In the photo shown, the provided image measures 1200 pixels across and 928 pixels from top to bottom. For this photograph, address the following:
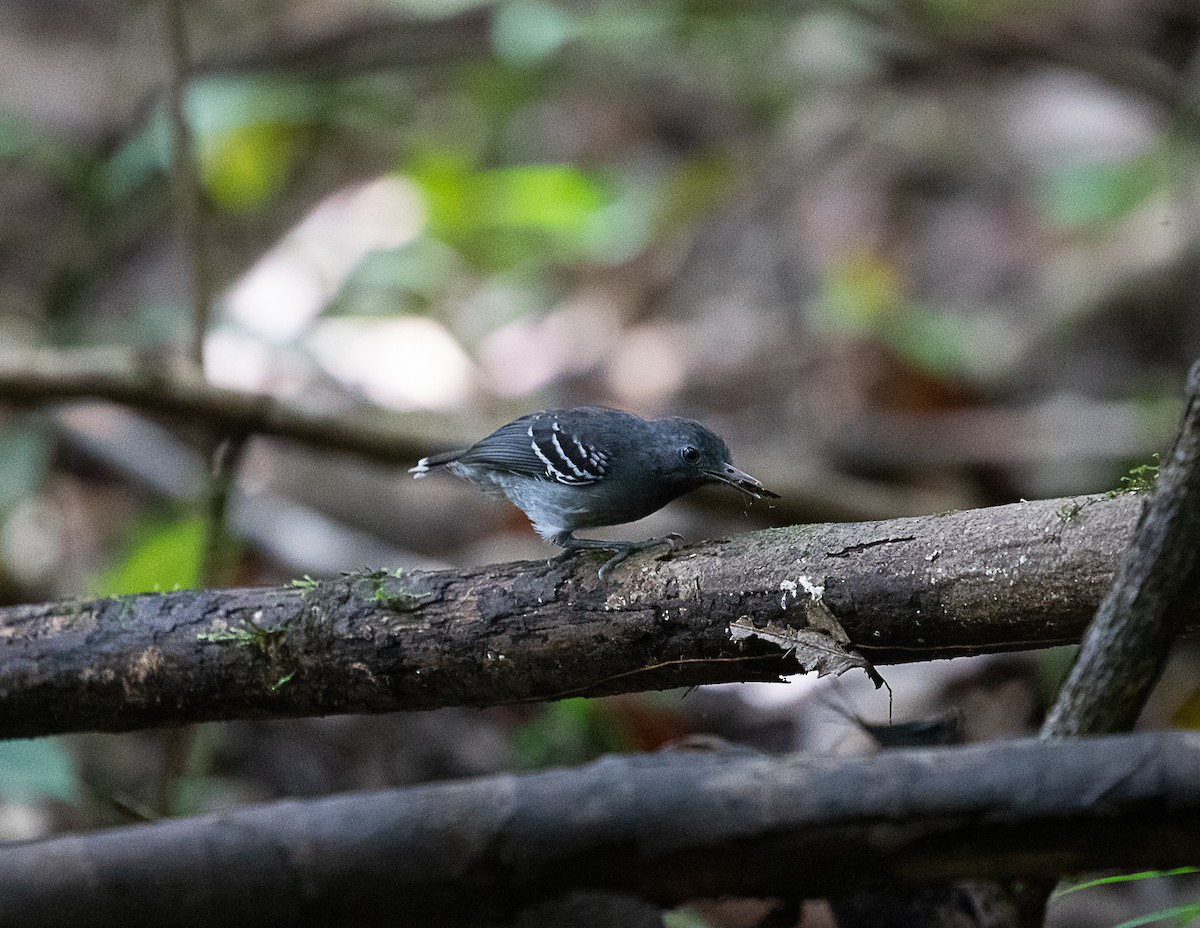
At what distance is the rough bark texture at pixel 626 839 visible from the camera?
1.88 meters

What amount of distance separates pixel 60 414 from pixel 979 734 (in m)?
6.12

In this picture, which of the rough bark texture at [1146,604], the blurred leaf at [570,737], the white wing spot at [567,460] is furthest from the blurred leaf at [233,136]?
the rough bark texture at [1146,604]

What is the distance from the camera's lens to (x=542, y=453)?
13.7 feet

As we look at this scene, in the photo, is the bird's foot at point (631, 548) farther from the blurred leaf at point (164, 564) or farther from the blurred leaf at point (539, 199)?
the blurred leaf at point (539, 199)

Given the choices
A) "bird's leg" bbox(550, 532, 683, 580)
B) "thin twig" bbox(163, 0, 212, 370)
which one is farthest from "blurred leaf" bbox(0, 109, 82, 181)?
"bird's leg" bbox(550, 532, 683, 580)

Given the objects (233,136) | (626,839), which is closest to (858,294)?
(233,136)

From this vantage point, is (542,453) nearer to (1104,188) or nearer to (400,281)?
(400,281)

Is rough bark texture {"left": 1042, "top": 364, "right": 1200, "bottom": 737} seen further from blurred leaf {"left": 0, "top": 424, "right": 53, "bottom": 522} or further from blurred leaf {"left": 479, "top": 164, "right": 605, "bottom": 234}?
blurred leaf {"left": 479, "top": 164, "right": 605, "bottom": 234}

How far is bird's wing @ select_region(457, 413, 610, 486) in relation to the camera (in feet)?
13.1

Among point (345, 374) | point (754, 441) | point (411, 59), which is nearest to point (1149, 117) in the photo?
point (754, 441)

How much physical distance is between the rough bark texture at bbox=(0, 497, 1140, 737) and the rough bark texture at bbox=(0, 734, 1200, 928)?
30.3 inches

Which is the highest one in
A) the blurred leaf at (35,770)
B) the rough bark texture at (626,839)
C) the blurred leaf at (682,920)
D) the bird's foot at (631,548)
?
the bird's foot at (631,548)

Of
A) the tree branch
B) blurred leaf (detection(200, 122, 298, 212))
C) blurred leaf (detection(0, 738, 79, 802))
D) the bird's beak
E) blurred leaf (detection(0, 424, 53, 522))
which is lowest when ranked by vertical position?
blurred leaf (detection(0, 738, 79, 802))

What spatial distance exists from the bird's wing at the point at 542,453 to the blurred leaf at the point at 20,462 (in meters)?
3.76
